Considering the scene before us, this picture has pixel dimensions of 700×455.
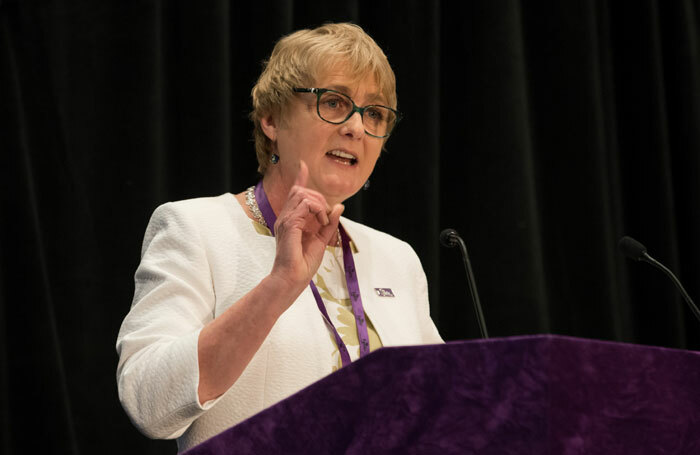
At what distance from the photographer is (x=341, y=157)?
1.71m

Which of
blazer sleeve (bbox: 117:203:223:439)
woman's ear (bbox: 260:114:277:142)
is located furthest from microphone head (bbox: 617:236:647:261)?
blazer sleeve (bbox: 117:203:223:439)

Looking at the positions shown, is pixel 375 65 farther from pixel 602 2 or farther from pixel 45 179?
pixel 602 2

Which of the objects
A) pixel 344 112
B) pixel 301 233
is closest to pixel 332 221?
pixel 301 233

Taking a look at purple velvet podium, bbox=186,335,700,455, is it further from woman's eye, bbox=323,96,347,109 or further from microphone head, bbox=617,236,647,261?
microphone head, bbox=617,236,647,261

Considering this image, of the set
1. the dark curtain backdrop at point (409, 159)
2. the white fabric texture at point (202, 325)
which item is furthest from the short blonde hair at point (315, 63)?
the dark curtain backdrop at point (409, 159)

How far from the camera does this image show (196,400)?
3.88 feet

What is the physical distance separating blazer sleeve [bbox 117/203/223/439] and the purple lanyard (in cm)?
19

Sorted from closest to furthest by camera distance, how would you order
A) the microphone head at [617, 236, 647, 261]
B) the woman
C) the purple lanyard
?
1. the woman
2. the purple lanyard
3. the microphone head at [617, 236, 647, 261]

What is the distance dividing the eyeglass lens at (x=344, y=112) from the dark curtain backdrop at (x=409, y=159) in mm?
826

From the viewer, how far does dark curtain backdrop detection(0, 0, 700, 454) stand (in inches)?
88.9

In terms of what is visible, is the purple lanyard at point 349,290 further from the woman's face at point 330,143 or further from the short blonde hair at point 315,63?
the short blonde hair at point 315,63

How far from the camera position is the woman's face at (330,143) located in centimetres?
168

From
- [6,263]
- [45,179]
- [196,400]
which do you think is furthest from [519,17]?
[196,400]

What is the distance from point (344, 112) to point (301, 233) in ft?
1.72
